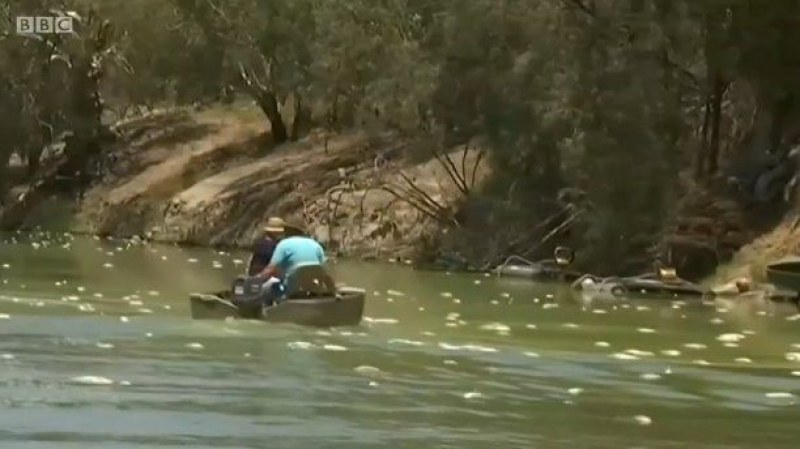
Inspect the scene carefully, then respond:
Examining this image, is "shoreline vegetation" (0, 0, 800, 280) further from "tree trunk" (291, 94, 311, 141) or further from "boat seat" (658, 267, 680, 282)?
"boat seat" (658, 267, 680, 282)

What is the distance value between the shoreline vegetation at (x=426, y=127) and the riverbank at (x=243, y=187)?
98mm

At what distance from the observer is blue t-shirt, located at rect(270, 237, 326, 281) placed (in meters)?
25.6

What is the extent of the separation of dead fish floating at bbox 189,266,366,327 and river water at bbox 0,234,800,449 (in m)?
0.43

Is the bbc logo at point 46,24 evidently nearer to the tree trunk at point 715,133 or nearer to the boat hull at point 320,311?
the boat hull at point 320,311

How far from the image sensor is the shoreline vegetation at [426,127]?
39.8 meters

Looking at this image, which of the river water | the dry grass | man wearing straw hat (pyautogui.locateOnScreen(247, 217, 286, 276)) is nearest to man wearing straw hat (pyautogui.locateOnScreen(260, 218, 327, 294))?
the river water

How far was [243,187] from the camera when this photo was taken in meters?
56.6

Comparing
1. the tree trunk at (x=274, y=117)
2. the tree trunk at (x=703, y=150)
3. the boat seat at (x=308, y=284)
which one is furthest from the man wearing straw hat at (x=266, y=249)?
the tree trunk at (x=274, y=117)

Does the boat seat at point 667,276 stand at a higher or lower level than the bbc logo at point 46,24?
lower

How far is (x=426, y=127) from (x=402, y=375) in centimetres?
2679

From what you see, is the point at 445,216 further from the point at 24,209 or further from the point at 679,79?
the point at 24,209

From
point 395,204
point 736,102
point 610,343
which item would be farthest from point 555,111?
point 610,343

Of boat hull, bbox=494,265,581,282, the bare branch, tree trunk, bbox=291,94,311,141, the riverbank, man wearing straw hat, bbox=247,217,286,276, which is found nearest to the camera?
man wearing straw hat, bbox=247,217,286,276

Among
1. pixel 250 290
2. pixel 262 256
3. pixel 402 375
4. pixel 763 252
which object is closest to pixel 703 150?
pixel 763 252
